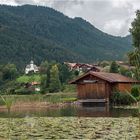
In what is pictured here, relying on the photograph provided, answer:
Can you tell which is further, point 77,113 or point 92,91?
point 92,91

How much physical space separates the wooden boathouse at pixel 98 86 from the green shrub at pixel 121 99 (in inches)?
26.4

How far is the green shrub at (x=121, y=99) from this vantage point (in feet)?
148

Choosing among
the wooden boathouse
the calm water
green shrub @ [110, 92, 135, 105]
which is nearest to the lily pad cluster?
the calm water

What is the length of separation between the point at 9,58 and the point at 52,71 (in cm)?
7725

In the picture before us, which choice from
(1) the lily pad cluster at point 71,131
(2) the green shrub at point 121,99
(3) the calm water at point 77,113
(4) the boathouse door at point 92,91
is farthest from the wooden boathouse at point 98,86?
(1) the lily pad cluster at point 71,131

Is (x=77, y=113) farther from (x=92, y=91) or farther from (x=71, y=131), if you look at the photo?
(x=92, y=91)

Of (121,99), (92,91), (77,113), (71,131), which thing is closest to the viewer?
→ (71,131)

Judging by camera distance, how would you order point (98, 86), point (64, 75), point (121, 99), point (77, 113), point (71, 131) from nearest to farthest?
1. point (71, 131)
2. point (77, 113)
3. point (121, 99)
4. point (98, 86)
5. point (64, 75)

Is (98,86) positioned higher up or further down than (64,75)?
further down

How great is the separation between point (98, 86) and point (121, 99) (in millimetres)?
3416

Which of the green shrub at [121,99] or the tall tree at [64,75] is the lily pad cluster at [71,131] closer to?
the green shrub at [121,99]

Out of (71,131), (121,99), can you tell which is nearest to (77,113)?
(121,99)

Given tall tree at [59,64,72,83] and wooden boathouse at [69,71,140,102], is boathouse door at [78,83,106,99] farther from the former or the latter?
tall tree at [59,64,72,83]

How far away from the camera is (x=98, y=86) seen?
49.1m
